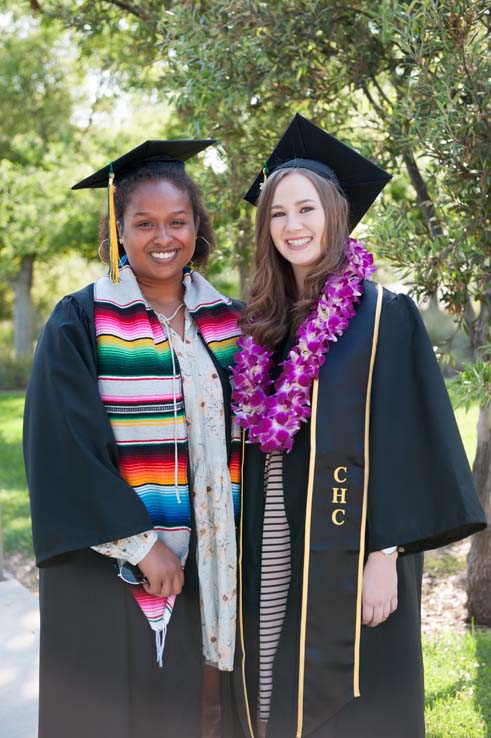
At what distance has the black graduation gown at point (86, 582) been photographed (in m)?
2.36

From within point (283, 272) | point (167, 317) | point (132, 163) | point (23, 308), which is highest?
point (132, 163)

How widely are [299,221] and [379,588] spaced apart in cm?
114

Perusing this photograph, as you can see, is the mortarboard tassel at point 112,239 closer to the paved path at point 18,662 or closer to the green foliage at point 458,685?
the paved path at point 18,662

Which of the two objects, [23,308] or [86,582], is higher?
[23,308]

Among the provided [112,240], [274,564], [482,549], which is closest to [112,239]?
[112,240]

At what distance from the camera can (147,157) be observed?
2746mm

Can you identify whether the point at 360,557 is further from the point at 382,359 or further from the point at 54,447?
the point at 54,447

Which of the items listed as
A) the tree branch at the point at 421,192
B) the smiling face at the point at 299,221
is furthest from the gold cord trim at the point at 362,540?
the tree branch at the point at 421,192

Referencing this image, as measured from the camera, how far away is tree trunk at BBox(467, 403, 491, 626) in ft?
14.3

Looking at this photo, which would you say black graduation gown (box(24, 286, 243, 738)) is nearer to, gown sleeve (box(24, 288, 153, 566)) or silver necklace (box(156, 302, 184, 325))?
gown sleeve (box(24, 288, 153, 566))

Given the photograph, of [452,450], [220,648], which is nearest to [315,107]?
[452,450]

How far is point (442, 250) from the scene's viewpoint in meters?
3.47

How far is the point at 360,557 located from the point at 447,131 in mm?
1831

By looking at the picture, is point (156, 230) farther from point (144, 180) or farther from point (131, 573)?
point (131, 573)
